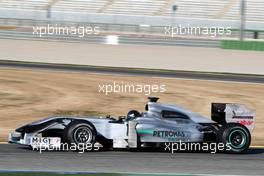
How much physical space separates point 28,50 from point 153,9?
31509mm

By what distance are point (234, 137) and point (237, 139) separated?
0.27 ft

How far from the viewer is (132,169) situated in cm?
982

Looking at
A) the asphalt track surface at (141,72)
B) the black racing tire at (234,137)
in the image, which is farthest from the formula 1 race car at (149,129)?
the asphalt track surface at (141,72)

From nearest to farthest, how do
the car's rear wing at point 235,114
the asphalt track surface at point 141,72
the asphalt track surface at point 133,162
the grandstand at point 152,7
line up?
the asphalt track surface at point 133,162 < the car's rear wing at point 235,114 < the asphalt track surface at point 141,72 < the grandstand at point 152,7

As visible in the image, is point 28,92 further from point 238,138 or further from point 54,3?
point 54,3

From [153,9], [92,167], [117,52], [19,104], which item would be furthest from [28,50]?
[153,9]

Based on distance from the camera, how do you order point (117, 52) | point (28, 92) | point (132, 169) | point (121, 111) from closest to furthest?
point (132, 169) → point (121, 111) → point (28, 92) → point (117, 52)

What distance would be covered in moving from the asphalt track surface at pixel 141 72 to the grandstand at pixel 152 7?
31.0m

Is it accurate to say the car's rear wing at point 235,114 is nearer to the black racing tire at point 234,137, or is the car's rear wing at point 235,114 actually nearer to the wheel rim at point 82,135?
the black racing tire at point 234,137

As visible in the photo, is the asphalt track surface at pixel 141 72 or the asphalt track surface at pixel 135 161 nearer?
the asphalt track surface at pixel 135 161

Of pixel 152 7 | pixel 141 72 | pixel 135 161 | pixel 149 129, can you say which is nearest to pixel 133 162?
pixel 135 161

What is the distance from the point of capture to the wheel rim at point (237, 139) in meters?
11.7

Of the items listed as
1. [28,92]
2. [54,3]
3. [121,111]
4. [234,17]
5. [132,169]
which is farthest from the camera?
[54,3]

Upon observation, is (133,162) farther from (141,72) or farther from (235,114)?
(141,72)
